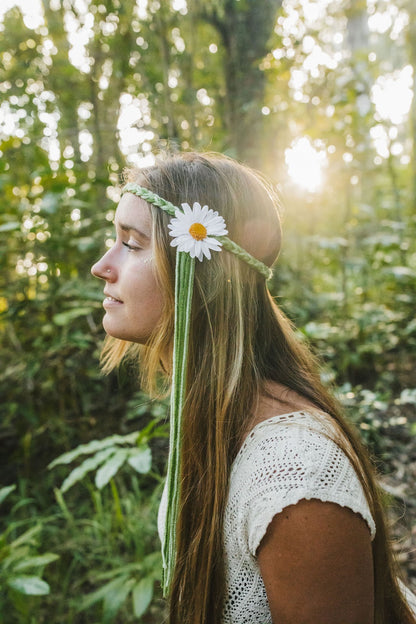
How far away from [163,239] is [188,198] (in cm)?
14

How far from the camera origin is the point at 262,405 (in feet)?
3.81

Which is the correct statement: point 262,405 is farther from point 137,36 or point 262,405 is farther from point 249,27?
point 249,27

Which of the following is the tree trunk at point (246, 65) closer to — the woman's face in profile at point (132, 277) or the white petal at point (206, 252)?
the woman's face in profile at point (132, 277)

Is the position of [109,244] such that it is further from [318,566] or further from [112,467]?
[318,566]

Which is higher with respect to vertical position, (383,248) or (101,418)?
(383,248)

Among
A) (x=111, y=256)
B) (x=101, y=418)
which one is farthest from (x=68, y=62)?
(x=111, y=256)

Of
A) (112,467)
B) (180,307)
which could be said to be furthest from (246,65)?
(112,467)

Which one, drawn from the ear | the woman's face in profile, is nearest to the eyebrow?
the woman's face in profile

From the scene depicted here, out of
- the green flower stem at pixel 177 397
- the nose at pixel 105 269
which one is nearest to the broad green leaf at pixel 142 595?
the green flower stem at pixel 177 397

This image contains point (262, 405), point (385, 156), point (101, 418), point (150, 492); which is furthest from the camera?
point (385, 156)

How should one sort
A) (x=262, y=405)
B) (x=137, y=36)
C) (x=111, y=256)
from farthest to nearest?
(x=137, y=36), (x=111, y=256), (x=262, y=405)

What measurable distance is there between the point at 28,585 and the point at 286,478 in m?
1.19

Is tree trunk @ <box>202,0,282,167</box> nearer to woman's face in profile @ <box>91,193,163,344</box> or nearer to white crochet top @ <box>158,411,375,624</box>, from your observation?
woman's face in profile @ <box>91,193,163,344</box>

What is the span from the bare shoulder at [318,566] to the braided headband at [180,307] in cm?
32
